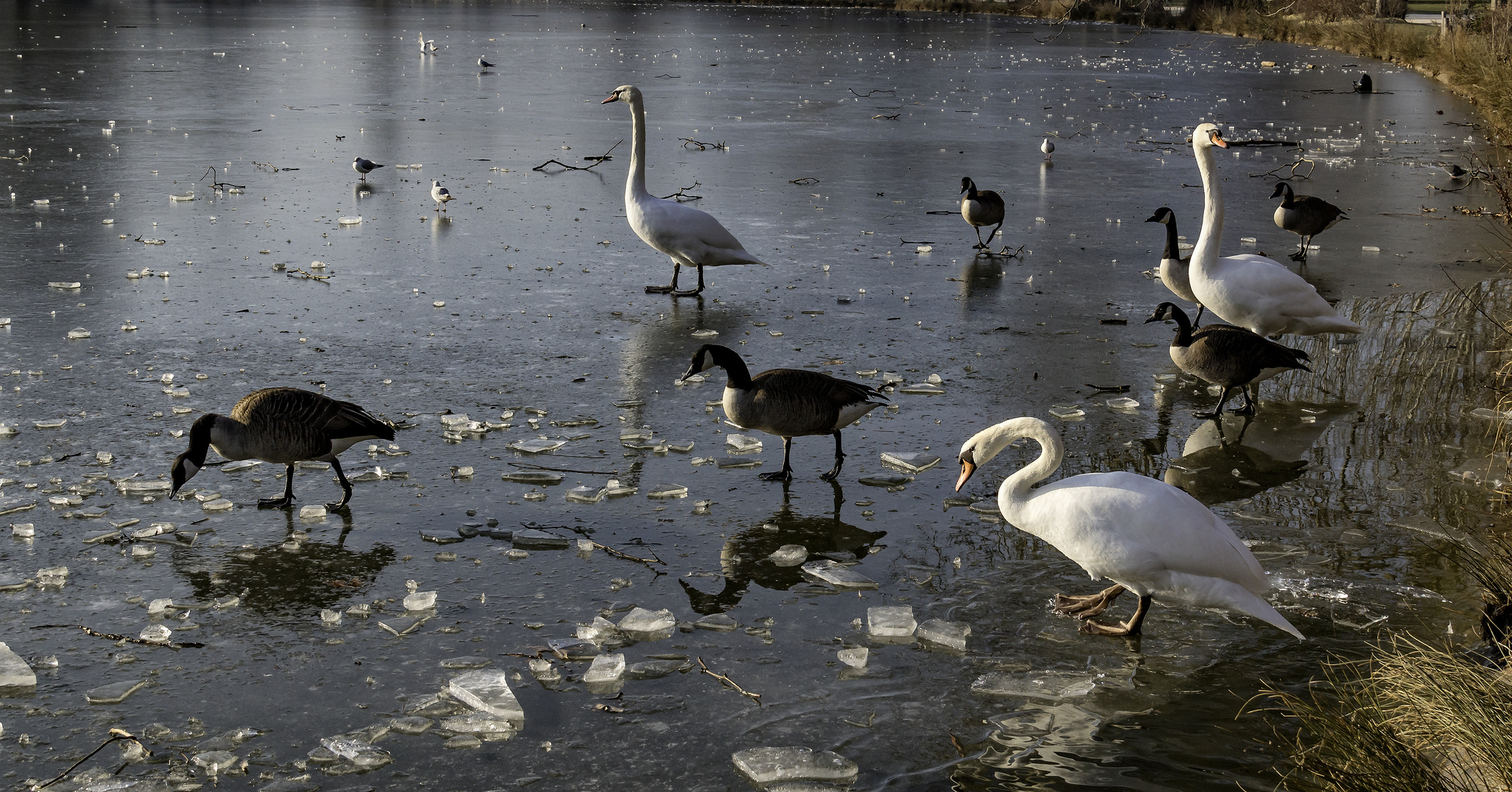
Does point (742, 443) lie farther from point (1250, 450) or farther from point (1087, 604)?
point (1250, 450)

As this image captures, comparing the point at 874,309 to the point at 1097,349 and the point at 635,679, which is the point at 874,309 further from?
the point at 635,679

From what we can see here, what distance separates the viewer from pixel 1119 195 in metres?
16.1

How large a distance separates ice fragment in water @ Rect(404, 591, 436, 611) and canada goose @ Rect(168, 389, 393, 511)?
1.31 metres

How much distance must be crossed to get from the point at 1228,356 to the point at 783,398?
3076 millimetres

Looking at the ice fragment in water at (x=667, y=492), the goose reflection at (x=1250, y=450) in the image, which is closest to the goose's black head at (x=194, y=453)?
the ice fragment in water at (x=667, y=492)

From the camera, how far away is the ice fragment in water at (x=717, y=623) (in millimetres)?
5152

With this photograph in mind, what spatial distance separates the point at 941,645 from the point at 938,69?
1324 inches

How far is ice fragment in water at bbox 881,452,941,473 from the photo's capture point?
690 cm

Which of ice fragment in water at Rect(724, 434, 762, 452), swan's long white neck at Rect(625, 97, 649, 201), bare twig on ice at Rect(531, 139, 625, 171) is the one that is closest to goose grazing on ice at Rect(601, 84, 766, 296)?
swan's long white neck at Rect(625, 97, 649, 201)

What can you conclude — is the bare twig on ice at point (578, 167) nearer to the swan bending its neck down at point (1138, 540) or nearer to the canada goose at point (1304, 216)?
the canada goose at point (1304, 216)

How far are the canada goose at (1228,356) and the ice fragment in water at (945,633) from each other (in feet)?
11.3

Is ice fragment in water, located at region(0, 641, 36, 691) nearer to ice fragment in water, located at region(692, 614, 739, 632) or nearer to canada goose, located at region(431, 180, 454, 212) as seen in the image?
ice fragment in water, located at region(692, 614, 739, 632)

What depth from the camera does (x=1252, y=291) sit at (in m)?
8.59

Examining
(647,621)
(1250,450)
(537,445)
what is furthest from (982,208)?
(647,621)
